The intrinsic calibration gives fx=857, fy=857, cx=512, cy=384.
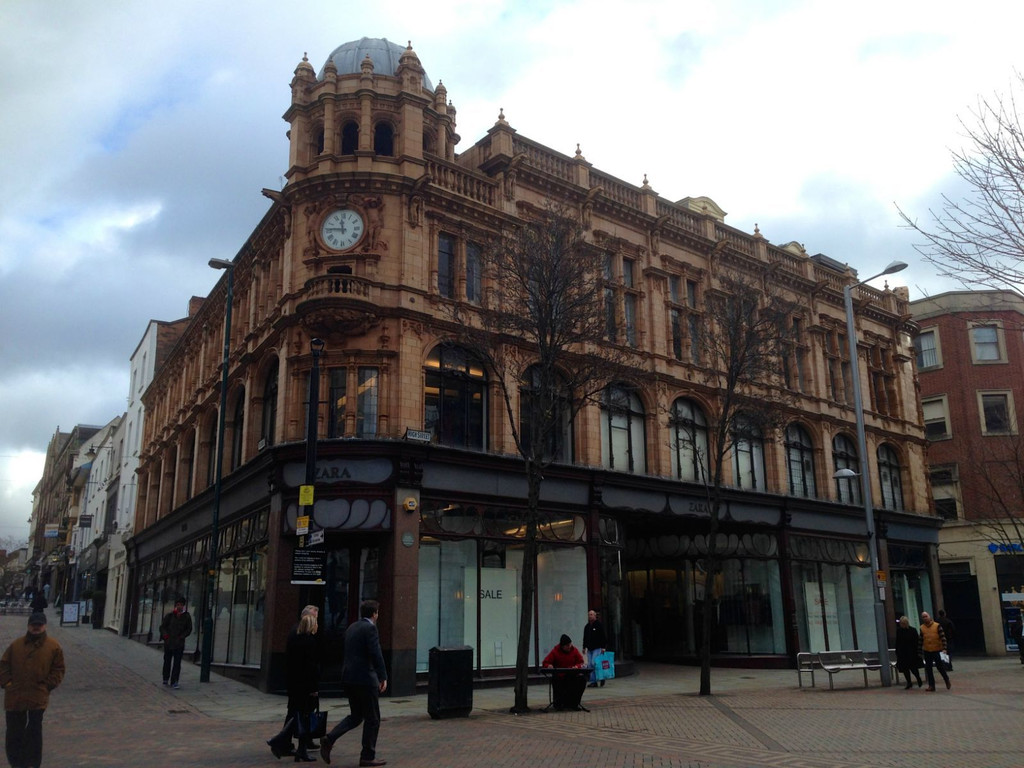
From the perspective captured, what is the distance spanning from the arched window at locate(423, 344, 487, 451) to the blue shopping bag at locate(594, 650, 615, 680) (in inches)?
241

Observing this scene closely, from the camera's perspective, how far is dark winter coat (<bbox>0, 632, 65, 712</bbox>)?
9.21m

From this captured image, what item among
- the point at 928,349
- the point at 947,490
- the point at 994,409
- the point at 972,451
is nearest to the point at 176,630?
the point at 972,451

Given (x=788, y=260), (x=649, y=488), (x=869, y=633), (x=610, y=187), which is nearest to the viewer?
(x=649, y=488)

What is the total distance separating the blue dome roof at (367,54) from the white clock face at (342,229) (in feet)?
19.2

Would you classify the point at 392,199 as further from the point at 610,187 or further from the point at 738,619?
the point at 738,619

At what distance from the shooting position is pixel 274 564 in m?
20.6

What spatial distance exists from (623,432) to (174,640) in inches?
554

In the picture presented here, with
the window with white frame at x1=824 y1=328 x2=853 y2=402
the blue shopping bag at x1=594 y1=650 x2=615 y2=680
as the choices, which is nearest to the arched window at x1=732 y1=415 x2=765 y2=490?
the window with white frame at x1=824 y1=328 x2=853 y2=402

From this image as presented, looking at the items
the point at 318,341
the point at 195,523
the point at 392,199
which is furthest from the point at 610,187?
the point at 195,523

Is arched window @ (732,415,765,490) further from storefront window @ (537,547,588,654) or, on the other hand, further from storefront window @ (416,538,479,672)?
storefront window @ (416,538,479,672)

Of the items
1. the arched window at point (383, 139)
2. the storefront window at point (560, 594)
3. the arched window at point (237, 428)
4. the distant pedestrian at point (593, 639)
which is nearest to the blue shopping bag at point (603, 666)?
the distant pedestrian at point (593, 639)

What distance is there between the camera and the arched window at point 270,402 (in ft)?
79.7

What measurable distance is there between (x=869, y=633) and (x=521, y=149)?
22.2 metres

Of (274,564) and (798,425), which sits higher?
(798,425)
